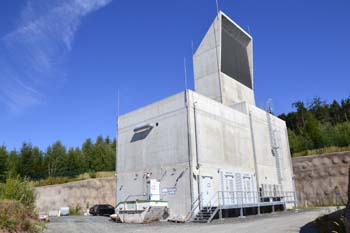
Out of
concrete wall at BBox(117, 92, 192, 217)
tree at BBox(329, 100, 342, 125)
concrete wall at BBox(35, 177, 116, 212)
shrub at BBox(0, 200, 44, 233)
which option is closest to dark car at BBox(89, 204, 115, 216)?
concrete wall at BBox(117, 92, 192, 217)

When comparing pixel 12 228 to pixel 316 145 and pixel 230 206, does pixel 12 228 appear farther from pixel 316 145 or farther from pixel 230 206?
pixel 316 145

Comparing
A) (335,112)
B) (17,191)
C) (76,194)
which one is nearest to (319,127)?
(335,112)

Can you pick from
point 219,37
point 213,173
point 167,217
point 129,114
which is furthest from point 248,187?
point 219,37

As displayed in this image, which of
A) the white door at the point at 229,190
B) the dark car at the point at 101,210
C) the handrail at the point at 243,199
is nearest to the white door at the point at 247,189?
the handrail at the point at 243,199

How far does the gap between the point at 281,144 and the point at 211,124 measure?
469 inches

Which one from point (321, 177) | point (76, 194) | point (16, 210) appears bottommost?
point (16, 210)

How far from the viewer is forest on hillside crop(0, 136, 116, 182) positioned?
43.5 m

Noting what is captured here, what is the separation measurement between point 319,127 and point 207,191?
31.2 meters

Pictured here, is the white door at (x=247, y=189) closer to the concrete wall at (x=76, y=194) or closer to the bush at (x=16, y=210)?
the bush at (x=16, y=210)

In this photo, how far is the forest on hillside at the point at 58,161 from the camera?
4347cm

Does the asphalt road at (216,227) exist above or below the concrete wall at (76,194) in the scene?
below

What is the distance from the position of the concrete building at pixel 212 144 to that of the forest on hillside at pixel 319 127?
13.0 metres

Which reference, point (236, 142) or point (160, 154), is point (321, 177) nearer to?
point (236, 142)

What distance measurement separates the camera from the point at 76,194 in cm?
3581
